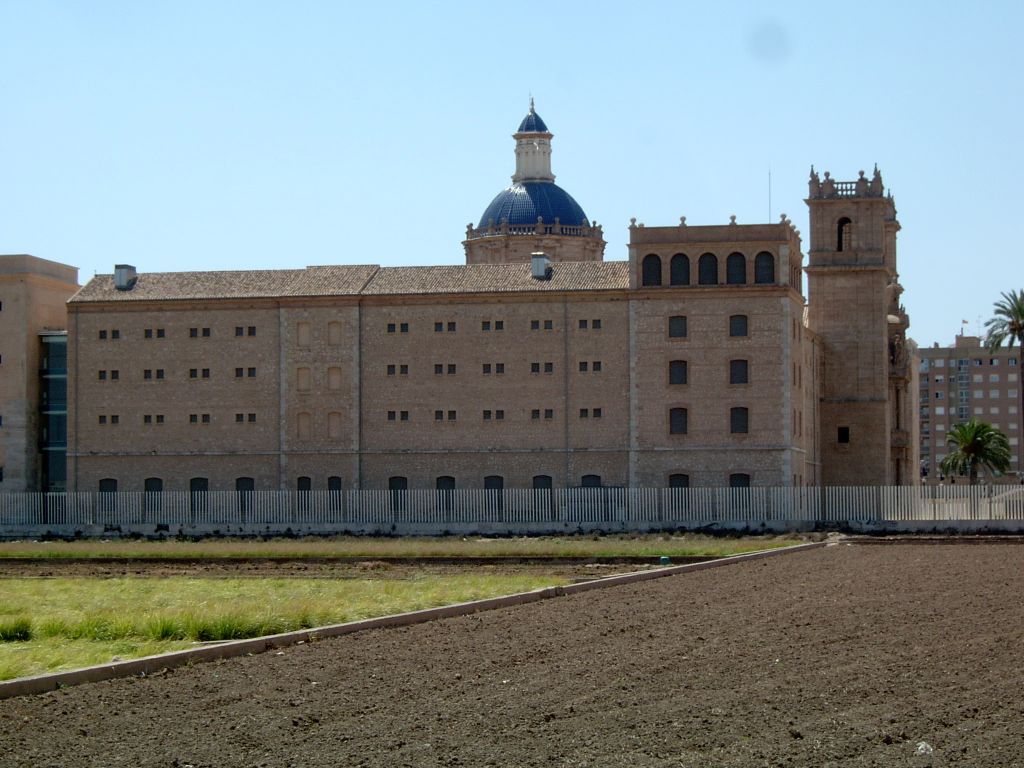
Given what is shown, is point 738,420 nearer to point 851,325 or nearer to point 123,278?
point 851,325

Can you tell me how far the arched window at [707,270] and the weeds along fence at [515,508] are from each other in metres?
7.48

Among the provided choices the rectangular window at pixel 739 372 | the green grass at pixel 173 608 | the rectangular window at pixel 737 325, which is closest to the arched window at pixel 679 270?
the rectangular window at pixel 737 325

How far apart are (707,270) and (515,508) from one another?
10856 millimetres

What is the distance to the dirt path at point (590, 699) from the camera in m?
14.4

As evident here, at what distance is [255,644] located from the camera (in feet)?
69.2

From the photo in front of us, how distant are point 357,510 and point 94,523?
30.7 feet

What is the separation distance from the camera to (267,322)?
199ft

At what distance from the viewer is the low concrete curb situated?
58.9ft

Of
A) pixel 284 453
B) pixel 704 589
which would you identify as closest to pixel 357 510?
pixel 284 453

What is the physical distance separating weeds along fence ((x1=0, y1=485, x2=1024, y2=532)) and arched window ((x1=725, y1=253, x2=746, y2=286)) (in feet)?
24.9

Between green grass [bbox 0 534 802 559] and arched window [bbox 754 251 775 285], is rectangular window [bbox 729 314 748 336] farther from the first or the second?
green grass [bbox 0 534 802 559]

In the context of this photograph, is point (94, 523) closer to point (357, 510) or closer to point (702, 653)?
point (357, 510)

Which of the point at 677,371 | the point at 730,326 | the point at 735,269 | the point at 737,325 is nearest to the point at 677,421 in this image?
the point at 677,371

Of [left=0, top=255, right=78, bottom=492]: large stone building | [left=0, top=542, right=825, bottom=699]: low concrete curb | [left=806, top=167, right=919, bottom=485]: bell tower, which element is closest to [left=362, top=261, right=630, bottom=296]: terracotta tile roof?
[left=806, top=167, right=919, bottom=485]: bell tower
